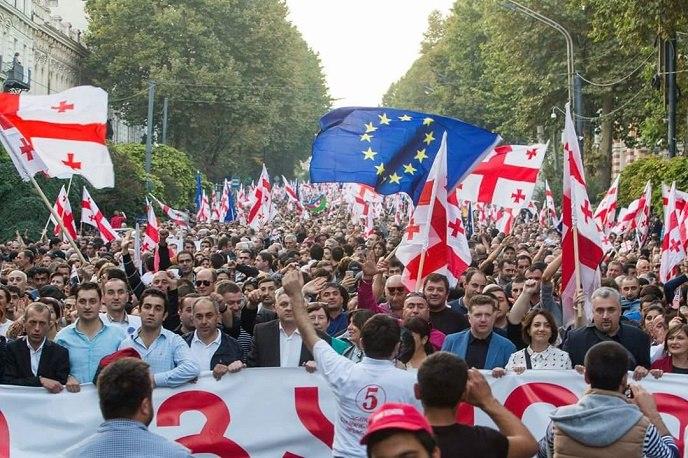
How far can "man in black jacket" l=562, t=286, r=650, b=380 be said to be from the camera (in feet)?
29.6

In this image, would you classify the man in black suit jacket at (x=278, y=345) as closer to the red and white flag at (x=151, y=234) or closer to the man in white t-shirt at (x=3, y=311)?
the man in white t-shirt at (x=3, y=311)

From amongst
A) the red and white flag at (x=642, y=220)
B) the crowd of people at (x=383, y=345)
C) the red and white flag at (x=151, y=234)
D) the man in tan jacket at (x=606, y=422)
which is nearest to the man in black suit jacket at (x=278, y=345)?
the crowd of people at (x=383, y=345)

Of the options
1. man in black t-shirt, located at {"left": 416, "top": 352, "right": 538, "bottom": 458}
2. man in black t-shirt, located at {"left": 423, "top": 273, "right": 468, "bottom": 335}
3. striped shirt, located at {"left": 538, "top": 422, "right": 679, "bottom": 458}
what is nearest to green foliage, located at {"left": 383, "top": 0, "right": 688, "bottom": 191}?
man in black t-shirt, located at {"left": 423, "top": 273, "right": 468, "bottom": 335}

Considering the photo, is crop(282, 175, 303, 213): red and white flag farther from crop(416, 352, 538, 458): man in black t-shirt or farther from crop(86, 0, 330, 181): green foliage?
crop(416, 352, 538, 458): man in black t-shirt

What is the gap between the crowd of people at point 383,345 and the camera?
5.26 m

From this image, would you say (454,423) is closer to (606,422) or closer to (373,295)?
(606,422)

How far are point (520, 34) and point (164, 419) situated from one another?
150 ft

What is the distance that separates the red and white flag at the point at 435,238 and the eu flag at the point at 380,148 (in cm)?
162

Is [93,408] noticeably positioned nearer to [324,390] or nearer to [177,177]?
[324,390]

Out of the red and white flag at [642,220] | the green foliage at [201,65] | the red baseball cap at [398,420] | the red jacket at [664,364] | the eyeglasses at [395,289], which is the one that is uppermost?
the green foliage at [201,65]

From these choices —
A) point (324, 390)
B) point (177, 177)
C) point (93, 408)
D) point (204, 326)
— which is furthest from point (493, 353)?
point (177, 177)

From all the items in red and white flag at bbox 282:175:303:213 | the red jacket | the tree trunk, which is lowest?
the red jacket

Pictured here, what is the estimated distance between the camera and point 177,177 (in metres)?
56.9

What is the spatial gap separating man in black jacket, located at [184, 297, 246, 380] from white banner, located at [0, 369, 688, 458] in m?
0.78
